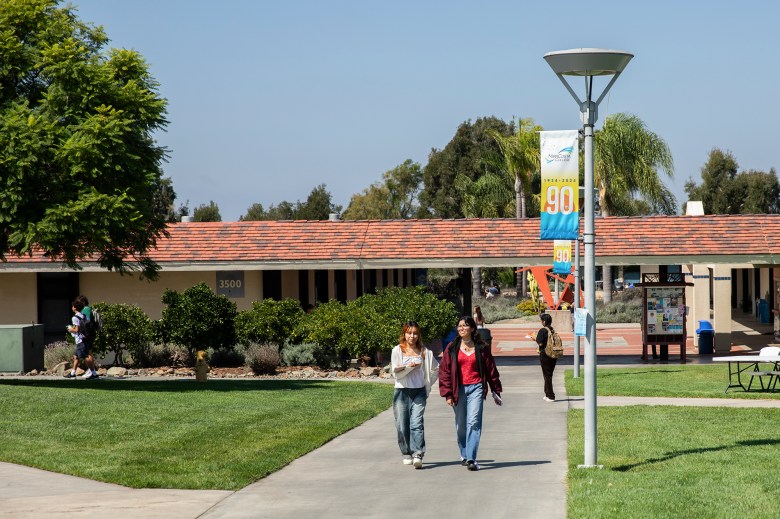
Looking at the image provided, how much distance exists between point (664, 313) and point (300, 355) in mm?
9851

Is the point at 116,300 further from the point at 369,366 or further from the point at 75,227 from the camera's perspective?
the point at 75,227

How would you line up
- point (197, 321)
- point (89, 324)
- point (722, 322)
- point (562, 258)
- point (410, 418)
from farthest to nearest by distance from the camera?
1. point (722, 322)
2. point (197, 321)
3. point (562, 258)
4. point (89, 324)
5. point (410, 418)

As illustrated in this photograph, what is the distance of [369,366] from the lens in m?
27.3

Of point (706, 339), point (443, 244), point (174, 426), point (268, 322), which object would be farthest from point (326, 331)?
point (706, 339)

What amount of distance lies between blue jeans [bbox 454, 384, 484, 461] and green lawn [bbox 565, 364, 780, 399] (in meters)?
8.63

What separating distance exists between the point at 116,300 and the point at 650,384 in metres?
15.4

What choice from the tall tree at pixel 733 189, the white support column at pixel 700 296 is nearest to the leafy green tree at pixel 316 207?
the tall tree at pixel 733 189

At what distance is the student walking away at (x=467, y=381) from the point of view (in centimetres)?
1266

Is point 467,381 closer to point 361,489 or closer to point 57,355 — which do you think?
point 361,489

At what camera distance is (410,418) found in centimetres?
1301

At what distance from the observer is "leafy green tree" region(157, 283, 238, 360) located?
2734 cm

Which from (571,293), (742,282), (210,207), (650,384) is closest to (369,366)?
(650,384)

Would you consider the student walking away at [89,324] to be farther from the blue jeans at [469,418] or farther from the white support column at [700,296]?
the white support column at [700,296]

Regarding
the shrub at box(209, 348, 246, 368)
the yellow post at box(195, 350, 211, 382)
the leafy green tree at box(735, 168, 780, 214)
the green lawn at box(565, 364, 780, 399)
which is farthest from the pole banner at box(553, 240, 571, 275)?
the leafy green tree at box(735, 168, 780, 214)
